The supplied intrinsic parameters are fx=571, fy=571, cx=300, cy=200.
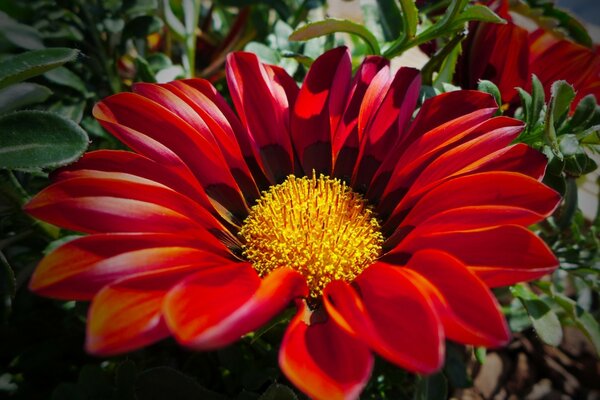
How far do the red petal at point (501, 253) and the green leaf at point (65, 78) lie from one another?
736 millimetres

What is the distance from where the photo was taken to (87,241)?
51cm

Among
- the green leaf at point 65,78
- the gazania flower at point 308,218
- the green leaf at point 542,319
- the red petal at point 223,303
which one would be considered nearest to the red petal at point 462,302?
the gazania flower at point 308,218

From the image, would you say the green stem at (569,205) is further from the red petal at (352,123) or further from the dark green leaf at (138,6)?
the dark green leaf at (138,6)

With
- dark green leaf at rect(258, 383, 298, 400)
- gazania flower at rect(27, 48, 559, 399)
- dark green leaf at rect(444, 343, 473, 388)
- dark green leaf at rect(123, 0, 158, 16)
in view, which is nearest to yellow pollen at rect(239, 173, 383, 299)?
gazania flower at rect(27, 48, 559, 399)

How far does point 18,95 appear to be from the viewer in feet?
2.28

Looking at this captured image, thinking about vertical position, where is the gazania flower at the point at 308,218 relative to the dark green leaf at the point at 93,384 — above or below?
above

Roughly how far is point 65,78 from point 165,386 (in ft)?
1.95

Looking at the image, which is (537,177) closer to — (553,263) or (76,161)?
(553,263)

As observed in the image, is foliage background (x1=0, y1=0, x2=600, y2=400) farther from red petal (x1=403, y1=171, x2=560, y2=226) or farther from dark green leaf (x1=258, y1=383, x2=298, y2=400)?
red petal (x1=403, y1=171, x2=560, y2=226)

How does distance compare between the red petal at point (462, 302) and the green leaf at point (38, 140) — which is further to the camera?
the green leaf at point (38, 140)

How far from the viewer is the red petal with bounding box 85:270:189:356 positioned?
0.43 m

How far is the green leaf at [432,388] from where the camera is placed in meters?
0.72

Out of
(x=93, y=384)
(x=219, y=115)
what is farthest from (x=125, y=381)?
(x=219, y=115)

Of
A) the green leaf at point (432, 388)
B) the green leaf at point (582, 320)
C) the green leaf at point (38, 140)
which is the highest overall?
the green leaf at point (38, 140)
